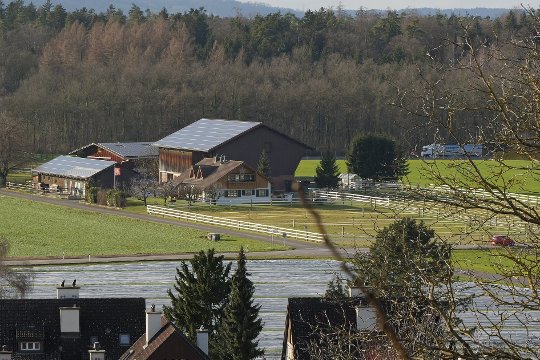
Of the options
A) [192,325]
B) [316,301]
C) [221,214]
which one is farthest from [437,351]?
[221,214]

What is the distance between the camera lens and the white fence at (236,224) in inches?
2522

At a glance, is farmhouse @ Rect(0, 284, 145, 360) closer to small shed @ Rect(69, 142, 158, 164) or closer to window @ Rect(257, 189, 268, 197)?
window @ Rect(257, 189, 268, 197)

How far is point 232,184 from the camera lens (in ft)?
263

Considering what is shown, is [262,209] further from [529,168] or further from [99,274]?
[529,168]

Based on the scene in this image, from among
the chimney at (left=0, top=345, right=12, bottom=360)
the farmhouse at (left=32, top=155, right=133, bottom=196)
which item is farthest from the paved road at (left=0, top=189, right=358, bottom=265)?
the chimney at (left=0, top=345, right=12, bottom=360)

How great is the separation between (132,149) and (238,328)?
2547 inches

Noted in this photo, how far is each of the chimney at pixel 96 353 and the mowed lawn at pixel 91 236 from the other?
101 feet

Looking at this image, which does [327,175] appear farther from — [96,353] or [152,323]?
[152,323]

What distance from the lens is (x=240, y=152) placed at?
88.2 m

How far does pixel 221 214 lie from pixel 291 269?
21979mm

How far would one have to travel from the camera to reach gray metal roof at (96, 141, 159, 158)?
91.1 m

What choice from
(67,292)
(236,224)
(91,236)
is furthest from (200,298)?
(236,224)

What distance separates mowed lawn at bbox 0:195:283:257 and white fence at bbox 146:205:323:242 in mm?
2542

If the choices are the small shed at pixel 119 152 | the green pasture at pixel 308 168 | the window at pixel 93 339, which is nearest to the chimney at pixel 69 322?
the window at pixel 93 339
